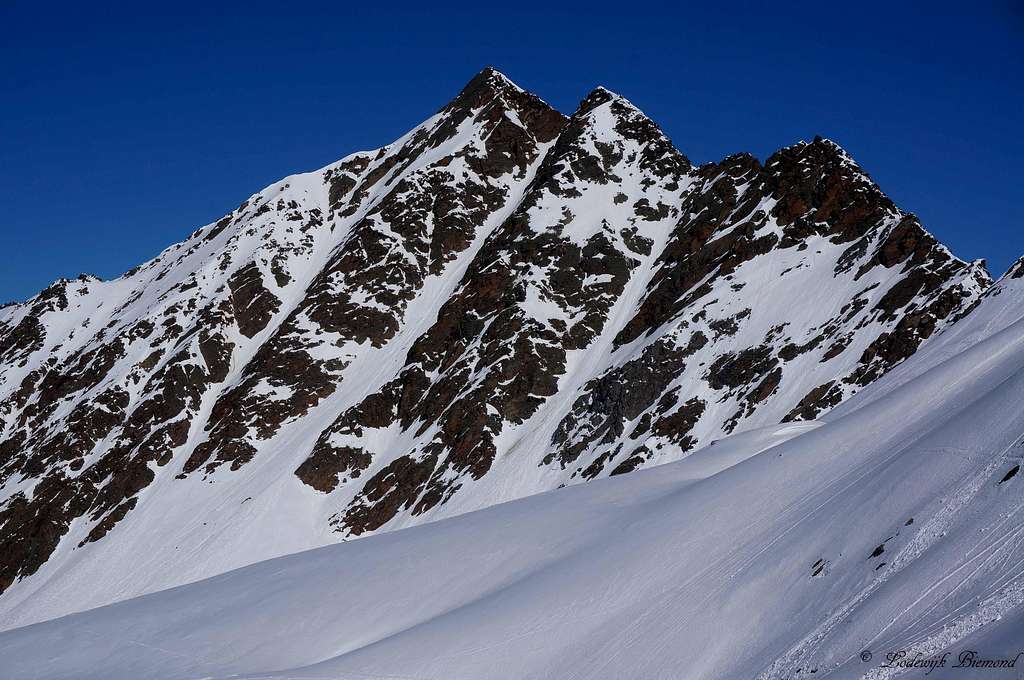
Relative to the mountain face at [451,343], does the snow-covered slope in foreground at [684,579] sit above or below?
below

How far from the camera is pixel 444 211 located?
117 m

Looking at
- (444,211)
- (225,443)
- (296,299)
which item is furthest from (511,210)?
(225,443)

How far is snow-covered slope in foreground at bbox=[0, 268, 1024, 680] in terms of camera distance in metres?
11.1

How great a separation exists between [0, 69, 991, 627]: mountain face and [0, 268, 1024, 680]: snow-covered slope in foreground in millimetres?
41900

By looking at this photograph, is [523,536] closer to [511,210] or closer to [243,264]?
[511,210]

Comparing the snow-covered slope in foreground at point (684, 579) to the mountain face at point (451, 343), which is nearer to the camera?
the snow-covered slope in foreground at point (684, 579)

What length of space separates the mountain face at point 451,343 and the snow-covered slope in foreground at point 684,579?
4190 centimetres

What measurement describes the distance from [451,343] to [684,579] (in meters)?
81.1

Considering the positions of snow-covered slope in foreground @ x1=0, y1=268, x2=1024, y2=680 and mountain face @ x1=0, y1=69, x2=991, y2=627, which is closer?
snow-covered slope in foreground @ x1=0, y1=268, x2=1024, y2=680

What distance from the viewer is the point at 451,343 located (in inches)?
3770

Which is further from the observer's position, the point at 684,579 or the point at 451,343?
the point at 451,343

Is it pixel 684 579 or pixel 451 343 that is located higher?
pixel 451 343

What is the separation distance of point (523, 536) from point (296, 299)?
97.9 metres

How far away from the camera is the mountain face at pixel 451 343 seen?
72.5 m
